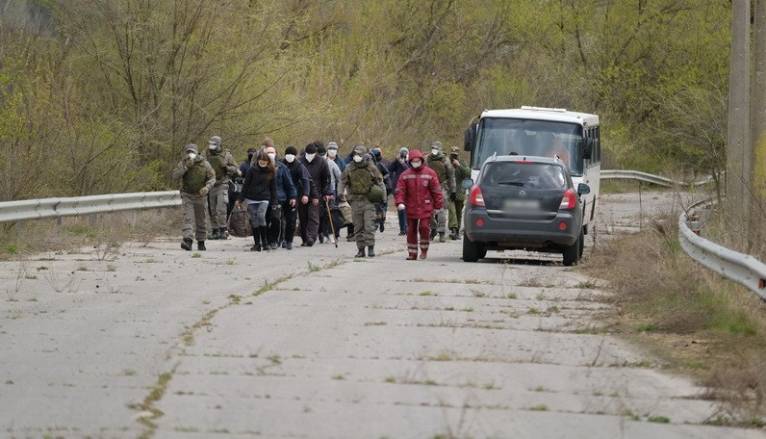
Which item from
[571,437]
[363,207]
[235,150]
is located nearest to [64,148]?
[235,150]

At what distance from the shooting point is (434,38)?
5584 centimetres

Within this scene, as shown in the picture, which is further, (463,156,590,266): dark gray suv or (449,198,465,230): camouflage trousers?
(449,198,465,230): camouflage trousers

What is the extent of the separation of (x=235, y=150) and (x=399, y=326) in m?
21.3

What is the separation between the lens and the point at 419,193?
2300 centimetres

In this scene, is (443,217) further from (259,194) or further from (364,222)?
(364,222)

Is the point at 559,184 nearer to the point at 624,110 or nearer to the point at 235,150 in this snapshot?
the point at 235,150

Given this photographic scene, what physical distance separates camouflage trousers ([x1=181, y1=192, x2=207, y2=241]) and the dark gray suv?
435cm

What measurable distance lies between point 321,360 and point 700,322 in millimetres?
4164

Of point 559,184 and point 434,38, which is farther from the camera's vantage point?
point 434,38

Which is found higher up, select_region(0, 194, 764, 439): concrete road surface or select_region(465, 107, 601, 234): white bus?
select_region(465, 107, 601, 234): white bus

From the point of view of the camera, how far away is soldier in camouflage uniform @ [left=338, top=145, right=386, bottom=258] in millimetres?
23172

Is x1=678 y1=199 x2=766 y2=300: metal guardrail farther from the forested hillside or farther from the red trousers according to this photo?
the forested hillside

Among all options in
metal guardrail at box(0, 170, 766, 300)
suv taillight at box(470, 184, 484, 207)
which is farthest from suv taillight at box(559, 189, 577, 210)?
metal guardrail at box(0, 170, 766, 300)

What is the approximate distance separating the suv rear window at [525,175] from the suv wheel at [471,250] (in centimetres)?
89
